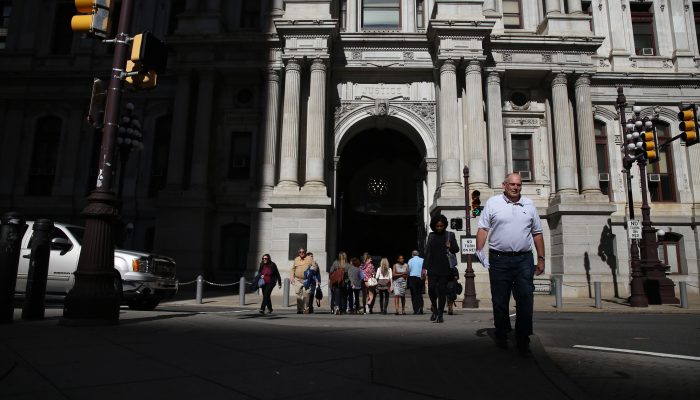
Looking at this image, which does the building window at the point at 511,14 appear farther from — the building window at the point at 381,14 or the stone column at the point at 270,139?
the stone column at the point at 270,139

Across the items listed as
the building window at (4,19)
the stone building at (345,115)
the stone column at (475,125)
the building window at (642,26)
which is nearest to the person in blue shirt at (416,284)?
the stone building at (345,115)

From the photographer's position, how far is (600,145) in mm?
27469

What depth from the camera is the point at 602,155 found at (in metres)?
27.3

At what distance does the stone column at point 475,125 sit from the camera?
2320 cm

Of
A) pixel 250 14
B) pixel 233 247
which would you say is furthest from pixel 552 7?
pixel 233 247

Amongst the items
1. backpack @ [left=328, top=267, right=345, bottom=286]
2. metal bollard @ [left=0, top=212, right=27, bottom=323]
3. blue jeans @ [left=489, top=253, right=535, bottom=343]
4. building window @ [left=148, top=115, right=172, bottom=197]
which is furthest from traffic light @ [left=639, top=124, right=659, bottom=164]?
building window @ [left=148, top=115, right=172, bottom=197]

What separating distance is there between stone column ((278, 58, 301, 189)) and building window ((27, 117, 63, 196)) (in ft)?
48.6

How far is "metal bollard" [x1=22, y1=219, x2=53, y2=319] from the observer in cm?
833

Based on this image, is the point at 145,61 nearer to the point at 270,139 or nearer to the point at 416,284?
the point at 416,284

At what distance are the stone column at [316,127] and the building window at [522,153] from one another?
33.7 ft

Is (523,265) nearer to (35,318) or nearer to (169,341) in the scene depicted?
(169,341)

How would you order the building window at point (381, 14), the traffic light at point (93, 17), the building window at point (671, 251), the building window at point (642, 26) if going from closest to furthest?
1. the traffic light at point (93, 17)
2. the building window at point (671, 251)
3. the building window at point (381, 14)
4. the building window at point (642, 26)

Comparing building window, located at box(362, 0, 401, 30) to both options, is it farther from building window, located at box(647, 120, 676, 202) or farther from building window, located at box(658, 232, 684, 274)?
building window, located at box(658, 232, 684, 274)

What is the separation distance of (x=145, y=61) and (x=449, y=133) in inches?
689
